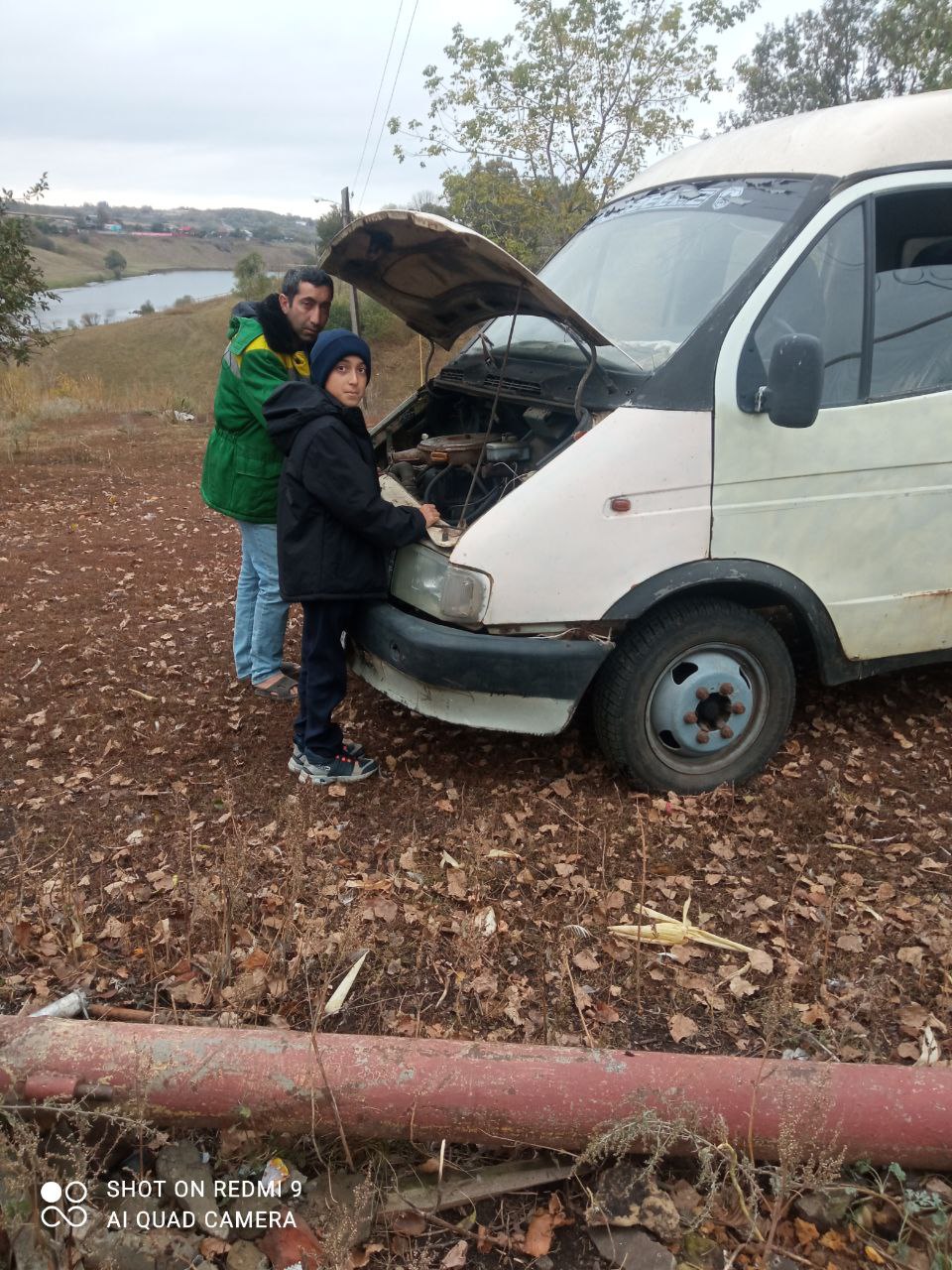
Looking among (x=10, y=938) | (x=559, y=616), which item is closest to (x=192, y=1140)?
(x=10, y=938)

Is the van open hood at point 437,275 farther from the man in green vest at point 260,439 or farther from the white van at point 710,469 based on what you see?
the man in green vest at point 260,439

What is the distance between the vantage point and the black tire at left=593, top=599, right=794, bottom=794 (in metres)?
3.69

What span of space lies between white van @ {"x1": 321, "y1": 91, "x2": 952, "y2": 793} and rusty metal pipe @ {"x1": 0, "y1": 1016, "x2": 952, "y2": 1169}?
58.9 inches

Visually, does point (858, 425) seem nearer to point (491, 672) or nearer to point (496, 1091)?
point (491, 672)

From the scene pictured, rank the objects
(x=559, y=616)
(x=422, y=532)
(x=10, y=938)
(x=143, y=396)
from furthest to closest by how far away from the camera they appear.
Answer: (x=143, y=396)
(x=422, y=532)
(x=559, y=616)
(x=10, y=938)

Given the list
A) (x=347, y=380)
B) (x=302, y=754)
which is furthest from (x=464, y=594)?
(x=302, y=754)

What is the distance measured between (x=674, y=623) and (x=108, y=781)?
8.54 ft

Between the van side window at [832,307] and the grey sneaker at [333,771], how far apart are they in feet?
7.88

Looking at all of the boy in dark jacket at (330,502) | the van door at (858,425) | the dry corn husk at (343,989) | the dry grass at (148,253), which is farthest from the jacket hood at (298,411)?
the dry grass at (148,253)

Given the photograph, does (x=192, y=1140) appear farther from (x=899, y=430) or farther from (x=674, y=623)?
(x=899, y=430)

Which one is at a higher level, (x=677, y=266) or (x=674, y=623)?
(x=677, y=266)

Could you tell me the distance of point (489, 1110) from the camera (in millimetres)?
2268

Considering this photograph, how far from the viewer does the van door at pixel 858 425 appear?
3562mm

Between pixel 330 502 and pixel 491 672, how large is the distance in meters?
0.91
